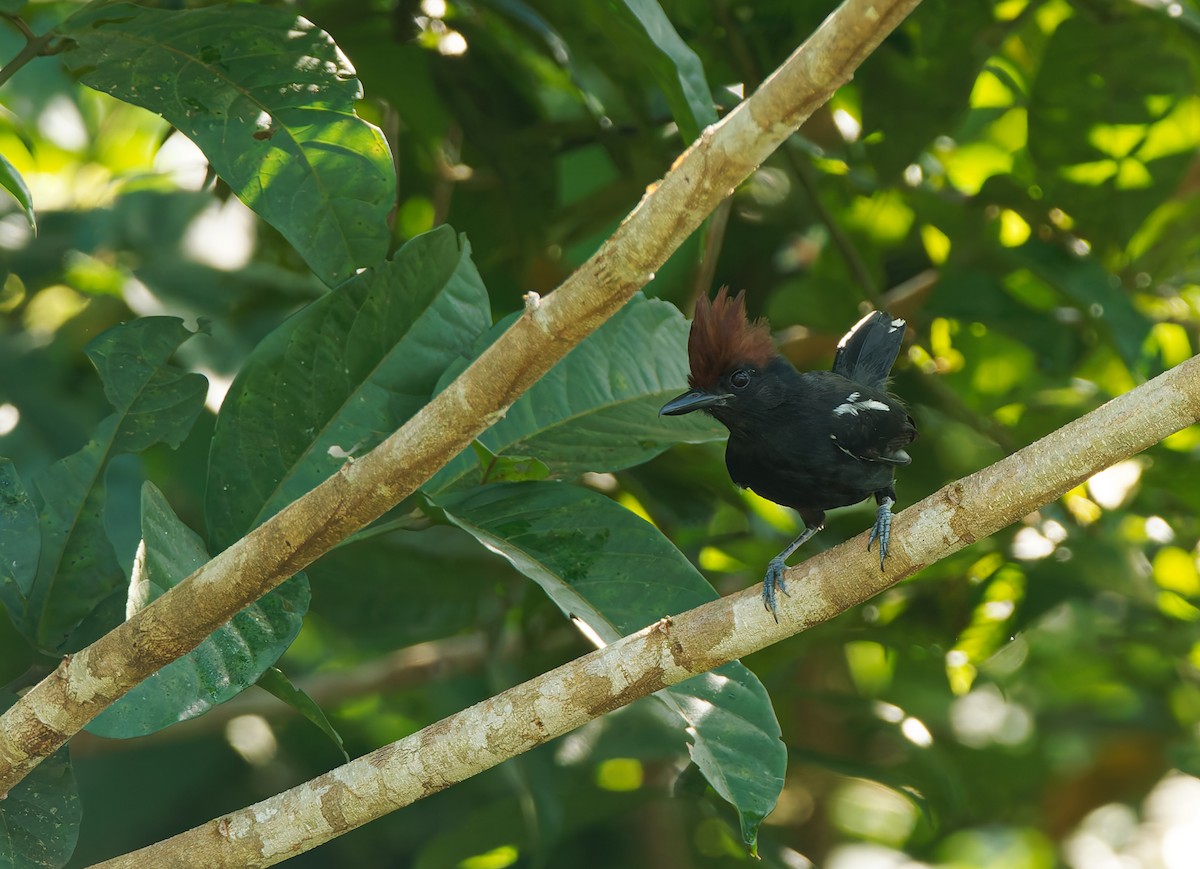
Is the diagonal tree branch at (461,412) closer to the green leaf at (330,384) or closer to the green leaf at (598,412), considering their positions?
the green leaf at (330,384)

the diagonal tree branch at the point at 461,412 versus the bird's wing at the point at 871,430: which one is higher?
the diagonal tree branch at the point at 461,412

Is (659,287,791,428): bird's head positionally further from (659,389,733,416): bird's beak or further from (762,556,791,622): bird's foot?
(762,556,791,622): bird's foot

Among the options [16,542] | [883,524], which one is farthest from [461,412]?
[883,524]

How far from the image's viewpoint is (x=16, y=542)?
204 cm

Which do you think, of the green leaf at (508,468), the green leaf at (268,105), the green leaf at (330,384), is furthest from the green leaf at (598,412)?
the green leaf at (268,105)

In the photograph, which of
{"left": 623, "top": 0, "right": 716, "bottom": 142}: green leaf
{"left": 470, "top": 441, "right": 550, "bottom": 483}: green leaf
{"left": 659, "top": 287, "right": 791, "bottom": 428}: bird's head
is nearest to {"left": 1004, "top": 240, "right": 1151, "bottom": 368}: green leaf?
{"left": 659, "top": 287, "right": 791, "bottom": 428}: bird's head

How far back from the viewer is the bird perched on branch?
9.27ft

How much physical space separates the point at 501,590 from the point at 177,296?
1.18m

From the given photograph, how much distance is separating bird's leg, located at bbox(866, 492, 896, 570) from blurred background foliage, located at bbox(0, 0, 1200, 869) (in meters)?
0.40

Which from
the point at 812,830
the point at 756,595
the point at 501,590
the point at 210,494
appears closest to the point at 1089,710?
the point at 812,830

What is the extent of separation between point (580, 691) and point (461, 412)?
0.45m

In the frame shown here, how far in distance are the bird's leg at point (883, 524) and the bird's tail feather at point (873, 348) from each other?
0.34 m

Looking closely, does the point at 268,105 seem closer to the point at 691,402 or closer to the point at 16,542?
the point at 16,542

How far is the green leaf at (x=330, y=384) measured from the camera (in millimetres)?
2059
